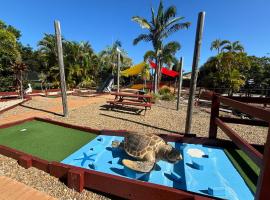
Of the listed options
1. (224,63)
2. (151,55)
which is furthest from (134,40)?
(224,63)

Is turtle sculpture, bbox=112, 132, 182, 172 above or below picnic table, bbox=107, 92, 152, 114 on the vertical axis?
below

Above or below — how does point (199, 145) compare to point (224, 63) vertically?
below

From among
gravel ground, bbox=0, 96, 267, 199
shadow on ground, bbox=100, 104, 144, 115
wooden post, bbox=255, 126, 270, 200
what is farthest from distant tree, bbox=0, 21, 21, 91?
wooden post, bbox=255, 126, 270, 200

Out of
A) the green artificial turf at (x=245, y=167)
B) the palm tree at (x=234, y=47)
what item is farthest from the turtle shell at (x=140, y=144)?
the palm tree at (x=234, y=47)

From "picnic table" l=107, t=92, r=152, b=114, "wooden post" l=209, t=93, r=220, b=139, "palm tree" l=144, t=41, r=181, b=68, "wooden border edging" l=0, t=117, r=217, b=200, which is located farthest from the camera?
"palm tree" l=144, t=41, r=181, b=68

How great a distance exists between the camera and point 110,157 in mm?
3584

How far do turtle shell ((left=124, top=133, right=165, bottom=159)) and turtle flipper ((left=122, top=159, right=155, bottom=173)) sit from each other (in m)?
0.12

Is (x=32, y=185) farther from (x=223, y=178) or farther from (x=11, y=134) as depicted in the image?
(x=223, y=178)

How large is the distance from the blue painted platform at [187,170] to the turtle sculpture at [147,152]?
135 mm

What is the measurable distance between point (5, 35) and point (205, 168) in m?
15.1

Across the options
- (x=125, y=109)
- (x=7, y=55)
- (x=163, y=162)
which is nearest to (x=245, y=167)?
(x=163, y=162)

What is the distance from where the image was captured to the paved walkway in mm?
2453

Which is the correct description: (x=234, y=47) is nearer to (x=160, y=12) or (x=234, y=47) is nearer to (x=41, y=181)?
(x=160, y=12)

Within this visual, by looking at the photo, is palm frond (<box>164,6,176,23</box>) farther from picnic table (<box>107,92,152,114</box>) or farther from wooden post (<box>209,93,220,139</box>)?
wooden post (<box>209,93,220,139</box>)
